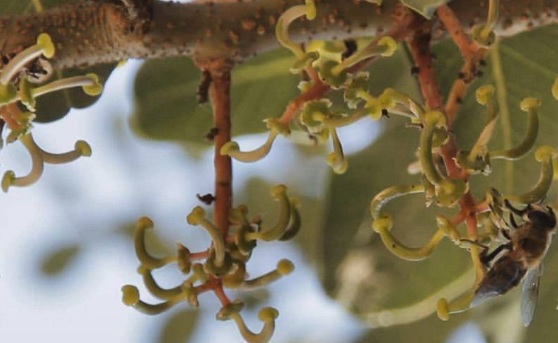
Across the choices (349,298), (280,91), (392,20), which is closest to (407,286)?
(349,298)

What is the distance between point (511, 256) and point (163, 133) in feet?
1.44

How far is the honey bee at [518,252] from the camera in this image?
0.52 metres

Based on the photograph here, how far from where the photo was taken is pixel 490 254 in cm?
54

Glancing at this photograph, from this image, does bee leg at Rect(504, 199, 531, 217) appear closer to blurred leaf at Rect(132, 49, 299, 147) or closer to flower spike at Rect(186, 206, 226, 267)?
flower spike at Rect(186, 206, 226, 267)

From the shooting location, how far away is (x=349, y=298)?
854mm

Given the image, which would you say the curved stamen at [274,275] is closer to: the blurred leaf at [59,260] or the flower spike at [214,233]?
the flower spike at [214,233]

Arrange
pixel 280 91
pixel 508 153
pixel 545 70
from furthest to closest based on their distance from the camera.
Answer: pixel 280 91, pixel 545 70, pixel 508 153

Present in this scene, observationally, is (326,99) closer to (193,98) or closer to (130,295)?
(130,295)

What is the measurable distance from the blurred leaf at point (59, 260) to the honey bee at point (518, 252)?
96cm

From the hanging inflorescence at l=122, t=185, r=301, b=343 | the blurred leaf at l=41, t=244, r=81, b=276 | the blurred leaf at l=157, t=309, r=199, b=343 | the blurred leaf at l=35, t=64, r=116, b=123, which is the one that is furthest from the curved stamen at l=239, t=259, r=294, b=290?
the blurred leaf at l=41, t=244, r=81, b=276

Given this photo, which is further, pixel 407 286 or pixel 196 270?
pixel 407 286

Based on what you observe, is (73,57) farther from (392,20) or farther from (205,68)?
(392,20)

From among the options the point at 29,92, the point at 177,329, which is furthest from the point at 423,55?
the point at 177,329

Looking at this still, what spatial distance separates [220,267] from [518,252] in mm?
169
